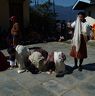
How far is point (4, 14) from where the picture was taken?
18250mm

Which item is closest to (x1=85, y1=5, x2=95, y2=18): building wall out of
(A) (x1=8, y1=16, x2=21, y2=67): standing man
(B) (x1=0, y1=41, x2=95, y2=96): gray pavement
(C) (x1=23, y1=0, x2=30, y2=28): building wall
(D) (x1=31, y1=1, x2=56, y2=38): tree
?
(D) (x1=31, y1=1, x2=56, y2=38): tree

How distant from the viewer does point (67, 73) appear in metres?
10.1

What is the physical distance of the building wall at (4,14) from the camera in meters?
18.1

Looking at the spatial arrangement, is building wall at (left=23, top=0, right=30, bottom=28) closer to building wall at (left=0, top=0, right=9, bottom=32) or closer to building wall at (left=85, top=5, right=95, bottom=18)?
building wall at (left=0, top=0, right=9, bottom=32)

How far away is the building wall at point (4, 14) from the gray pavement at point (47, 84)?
7927mm

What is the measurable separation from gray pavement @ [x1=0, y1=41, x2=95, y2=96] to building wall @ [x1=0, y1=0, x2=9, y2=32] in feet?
26.0

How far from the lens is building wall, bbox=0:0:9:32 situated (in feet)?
59.4

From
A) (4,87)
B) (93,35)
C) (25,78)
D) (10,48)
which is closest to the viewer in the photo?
(4,87)

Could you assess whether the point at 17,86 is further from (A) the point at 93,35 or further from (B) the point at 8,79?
(A) the point at 93,35

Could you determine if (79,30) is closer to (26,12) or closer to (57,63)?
(57,63)

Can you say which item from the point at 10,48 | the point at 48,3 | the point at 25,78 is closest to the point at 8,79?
the point at 25,78

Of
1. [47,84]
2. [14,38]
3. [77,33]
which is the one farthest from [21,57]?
[77,33]

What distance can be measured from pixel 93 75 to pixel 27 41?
7.80 meters

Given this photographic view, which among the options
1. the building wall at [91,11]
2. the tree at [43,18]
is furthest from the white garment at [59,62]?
the building wall at [91,11]
